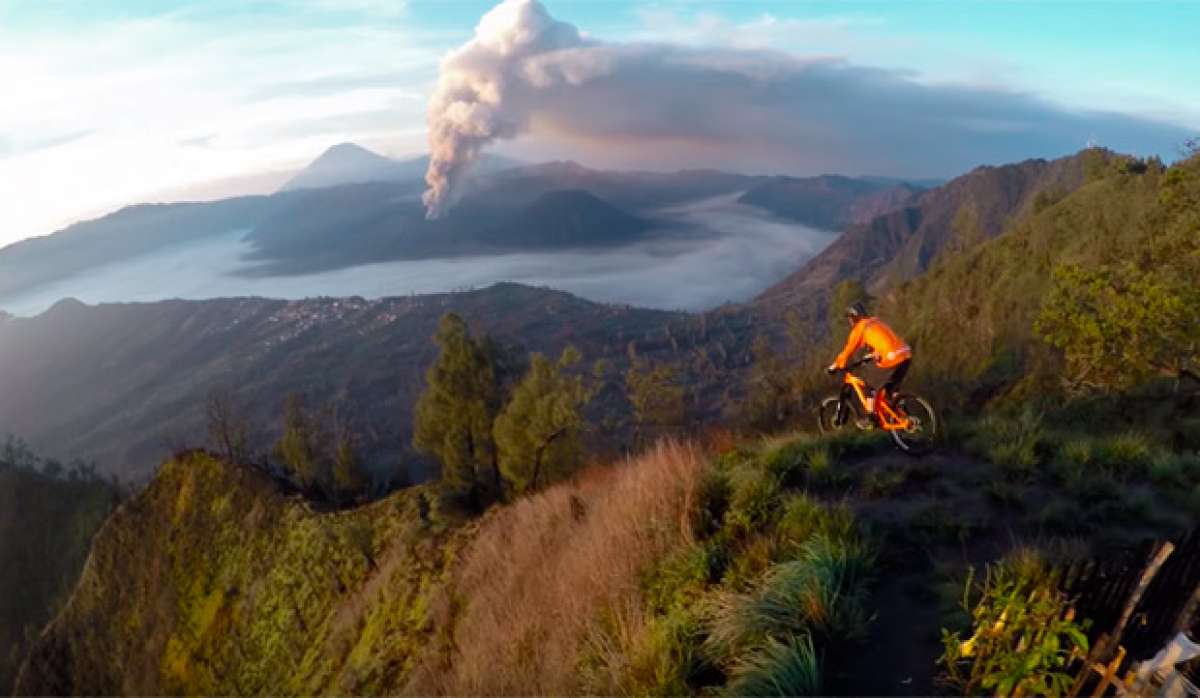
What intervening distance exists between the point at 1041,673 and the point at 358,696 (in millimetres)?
12385

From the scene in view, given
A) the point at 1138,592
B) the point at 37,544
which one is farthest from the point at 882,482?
the point at 37,544

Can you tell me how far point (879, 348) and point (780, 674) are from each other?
7.40 metres

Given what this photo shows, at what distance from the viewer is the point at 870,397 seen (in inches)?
491

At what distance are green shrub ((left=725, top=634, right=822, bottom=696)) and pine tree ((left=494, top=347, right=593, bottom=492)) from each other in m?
33.3

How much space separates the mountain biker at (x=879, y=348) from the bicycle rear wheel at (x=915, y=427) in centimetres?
29

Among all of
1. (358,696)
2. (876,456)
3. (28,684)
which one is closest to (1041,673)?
(876,456)

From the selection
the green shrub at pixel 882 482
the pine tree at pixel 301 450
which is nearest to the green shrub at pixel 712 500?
the green shrub at pixel 882 482

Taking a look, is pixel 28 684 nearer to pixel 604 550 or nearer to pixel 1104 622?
pixel 604 550

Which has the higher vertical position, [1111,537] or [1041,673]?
[1041,673]

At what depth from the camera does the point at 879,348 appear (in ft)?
38.9

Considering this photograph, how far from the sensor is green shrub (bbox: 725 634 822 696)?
5.55 metres

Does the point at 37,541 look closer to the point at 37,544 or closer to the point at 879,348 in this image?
the point at 37,544

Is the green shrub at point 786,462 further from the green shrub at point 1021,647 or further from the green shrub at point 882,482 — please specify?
the green shrub at point 1021,647

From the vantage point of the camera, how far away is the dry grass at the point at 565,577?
7.70m
